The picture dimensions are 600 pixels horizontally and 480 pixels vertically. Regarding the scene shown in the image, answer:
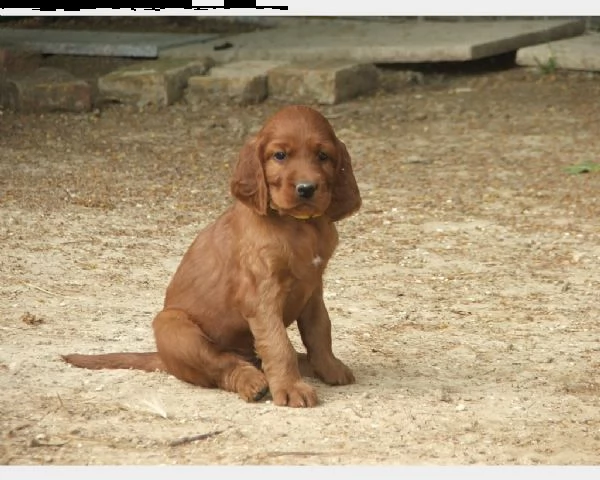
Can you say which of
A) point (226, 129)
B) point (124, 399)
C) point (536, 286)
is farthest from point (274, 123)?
point (226, 129)

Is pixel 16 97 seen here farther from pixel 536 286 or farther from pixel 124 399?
pixel 124 399

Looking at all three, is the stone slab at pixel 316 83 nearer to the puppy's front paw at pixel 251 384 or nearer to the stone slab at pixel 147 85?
the stone slab at pixel 147 85

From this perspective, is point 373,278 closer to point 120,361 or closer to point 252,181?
point 120,361

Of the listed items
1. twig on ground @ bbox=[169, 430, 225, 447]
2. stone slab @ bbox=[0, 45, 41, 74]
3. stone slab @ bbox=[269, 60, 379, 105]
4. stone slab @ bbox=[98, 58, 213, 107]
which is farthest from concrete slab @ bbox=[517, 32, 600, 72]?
twig on ground @ bbox=[169, 430, 225, 447]

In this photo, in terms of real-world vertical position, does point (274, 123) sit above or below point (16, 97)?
above

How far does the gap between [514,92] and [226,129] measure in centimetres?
256

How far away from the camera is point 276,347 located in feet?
16.3

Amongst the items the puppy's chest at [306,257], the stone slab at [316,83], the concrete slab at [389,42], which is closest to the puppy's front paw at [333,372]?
the puppy's chest at [306,257]

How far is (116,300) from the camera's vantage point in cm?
667

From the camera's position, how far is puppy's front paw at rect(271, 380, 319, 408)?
16.2 ft

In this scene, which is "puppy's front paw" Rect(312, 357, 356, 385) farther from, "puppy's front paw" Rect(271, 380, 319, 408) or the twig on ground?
the twig on ground

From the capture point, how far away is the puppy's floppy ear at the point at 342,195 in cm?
503

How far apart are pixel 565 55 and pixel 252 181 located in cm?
745

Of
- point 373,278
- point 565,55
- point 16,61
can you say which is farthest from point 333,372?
point 16,61
